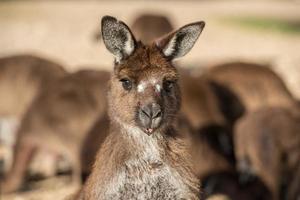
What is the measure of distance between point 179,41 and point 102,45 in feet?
46.4

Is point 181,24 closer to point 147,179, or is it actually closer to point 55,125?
point 55,125

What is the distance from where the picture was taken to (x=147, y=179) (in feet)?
17.8

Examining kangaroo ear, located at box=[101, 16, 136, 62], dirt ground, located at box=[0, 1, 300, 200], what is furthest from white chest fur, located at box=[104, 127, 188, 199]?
dirt ground, located at box=[0, 1, 300, 200]

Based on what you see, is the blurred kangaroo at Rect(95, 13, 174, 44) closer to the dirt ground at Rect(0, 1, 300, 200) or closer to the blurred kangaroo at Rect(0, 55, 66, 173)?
the blurred kangaroo at Rect(0, 55, 66, 173)

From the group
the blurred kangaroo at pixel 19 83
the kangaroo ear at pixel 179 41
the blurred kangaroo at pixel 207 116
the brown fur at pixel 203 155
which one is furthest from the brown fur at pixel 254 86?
the kangaroo ear at pixel 179 41

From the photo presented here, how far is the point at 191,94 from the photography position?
29.6 ft

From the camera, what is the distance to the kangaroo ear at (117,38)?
5.36m

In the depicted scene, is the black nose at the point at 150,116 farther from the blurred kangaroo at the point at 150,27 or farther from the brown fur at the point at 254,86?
the blurred kangaroo at the point at 150,27

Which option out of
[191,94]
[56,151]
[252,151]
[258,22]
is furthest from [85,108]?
[258,22]

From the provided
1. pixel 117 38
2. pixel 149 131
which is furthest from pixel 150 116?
pixel 117 38

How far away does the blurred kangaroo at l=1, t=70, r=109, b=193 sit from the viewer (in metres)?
8.97

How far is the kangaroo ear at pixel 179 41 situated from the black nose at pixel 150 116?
1.53ft

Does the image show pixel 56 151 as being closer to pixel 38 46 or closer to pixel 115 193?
pixel 115 193

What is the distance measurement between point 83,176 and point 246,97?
275 centimetres
